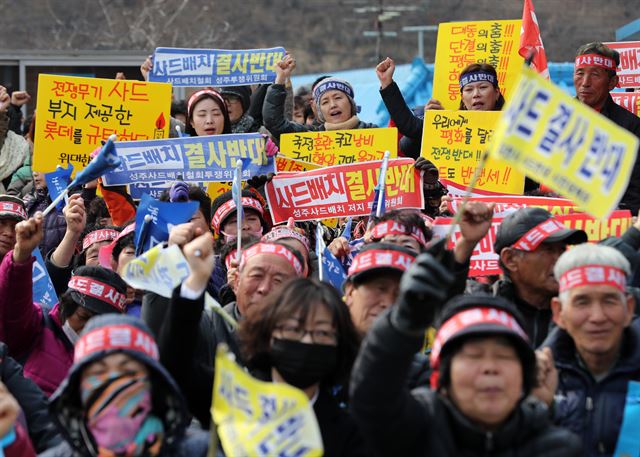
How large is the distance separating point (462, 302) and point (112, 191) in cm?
455

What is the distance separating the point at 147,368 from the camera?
14.8 ft

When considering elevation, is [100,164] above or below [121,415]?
above

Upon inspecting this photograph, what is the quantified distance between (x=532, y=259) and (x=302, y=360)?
167 cm

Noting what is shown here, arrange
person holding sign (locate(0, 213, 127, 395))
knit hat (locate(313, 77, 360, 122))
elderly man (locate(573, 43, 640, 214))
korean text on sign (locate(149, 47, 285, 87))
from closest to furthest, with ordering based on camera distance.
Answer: person holding sign (locate(0, 213, 127, 395)), elderly man (locate(573, 43, 640, 214)), knit hat (locate(313, 77, 360, 122)), korean text on sign (locate(149, 47, 285, 87))

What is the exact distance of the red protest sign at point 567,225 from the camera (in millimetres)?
6758

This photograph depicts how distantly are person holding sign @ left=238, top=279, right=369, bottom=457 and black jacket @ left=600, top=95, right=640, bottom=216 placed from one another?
159 inches

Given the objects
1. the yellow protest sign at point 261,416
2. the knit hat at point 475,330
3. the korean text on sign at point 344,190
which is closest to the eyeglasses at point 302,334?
the knit hat at point 475,330

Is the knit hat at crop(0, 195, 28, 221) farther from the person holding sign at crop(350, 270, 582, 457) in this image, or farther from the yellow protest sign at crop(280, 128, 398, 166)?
the person holding sign at crop(350, 270, 582, 457)

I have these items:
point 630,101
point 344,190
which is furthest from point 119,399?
point 630,101

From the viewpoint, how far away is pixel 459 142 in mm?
8867

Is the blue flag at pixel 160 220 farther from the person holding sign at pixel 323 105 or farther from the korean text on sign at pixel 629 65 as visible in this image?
the korean text on sign at pixel 629 65

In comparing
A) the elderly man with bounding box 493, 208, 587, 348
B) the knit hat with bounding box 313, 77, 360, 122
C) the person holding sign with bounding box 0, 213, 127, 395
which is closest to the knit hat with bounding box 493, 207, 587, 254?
the elderly man with bounding box 493, 208, 587, 348

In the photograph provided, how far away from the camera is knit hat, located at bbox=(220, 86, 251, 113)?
1022 centimetres

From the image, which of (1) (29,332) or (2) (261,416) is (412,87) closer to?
(1) (29,332)
